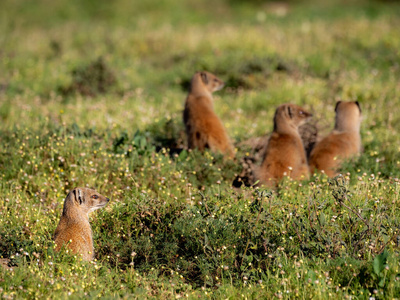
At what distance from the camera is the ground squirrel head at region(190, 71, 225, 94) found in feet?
28.2

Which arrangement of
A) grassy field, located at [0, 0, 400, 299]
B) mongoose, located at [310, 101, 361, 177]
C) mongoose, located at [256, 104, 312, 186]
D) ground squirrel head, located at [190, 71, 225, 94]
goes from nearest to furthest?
grassy field, located at [0, 0, 400, 299] → mongoose, located at [256, 104, 312, 186] → mongoose, located at [310, 101, 361, 177] → ground squirrel head, located at [190, 71, 225, 94]

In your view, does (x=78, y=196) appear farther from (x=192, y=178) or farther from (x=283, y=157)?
(x=283, y=157)

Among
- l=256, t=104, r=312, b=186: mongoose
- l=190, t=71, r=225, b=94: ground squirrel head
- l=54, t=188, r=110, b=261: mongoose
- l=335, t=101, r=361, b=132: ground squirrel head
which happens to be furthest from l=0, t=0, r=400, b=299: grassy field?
l=190, t=71, r=225, b=94: ground squirrel head

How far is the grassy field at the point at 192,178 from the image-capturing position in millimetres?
4211

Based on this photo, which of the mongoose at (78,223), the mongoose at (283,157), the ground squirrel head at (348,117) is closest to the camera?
the mongoose at (78,223)

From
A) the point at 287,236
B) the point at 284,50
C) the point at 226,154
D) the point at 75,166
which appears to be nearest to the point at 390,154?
the point at 226,154

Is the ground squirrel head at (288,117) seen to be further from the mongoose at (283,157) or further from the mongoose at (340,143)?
the mongoose at (340,143)

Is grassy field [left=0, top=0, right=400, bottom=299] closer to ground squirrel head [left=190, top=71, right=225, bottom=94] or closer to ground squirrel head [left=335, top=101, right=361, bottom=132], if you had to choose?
ground squirrel head [left=335, top=101, right=361, bottom=132]

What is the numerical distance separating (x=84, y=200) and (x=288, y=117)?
11.2 ft

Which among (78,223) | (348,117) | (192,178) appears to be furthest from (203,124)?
(78,223)

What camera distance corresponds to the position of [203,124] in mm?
7469

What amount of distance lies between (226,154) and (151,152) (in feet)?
3.40

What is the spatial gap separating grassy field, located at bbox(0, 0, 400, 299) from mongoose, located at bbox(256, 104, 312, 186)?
303mm

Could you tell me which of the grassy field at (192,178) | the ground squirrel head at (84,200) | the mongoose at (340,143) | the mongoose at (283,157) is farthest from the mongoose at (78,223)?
the mongoose at (340,143)
